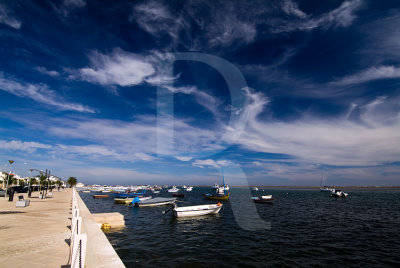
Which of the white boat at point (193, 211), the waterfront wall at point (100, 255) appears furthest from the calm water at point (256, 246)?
the white boat at point (193, 211)

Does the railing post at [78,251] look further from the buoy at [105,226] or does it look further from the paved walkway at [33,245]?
the buoy at [105,226]

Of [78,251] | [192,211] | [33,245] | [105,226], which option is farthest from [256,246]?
[192,211]

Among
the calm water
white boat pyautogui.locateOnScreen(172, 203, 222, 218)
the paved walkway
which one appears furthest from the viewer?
white boat pyautogui.locateOnScreen(172, 203, 222, 218)

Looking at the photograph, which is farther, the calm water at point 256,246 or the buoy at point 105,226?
the buoy at point 105,226

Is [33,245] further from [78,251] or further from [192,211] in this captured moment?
[192,211]

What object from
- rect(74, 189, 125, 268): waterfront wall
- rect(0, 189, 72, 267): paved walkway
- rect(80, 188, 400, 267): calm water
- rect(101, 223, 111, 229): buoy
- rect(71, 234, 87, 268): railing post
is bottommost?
rect(80, 188, 400, 267): calm water

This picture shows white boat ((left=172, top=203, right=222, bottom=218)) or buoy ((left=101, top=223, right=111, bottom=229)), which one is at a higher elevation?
buoy ((left=101, top=223, right=111, bottom=229))

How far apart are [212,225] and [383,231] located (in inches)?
762

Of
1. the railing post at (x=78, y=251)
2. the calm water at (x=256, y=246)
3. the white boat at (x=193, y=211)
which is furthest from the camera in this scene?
the white boat at (x=193, y=211)

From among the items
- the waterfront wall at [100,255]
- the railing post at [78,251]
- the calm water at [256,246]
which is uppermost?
the railing post at [78,251]

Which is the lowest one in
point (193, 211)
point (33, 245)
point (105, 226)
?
point (193, 211)

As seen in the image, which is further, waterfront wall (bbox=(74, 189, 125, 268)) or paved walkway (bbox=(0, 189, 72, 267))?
paved walkway (bbox=(0, 189, 72, 267))

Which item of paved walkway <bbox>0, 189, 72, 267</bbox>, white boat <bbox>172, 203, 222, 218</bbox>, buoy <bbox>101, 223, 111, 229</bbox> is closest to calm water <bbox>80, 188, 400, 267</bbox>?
buoy <bbox>101, 223, 111, 229</bbox>

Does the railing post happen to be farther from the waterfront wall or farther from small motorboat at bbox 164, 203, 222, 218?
small motorboat at bbox 164, 203, 222, 218
